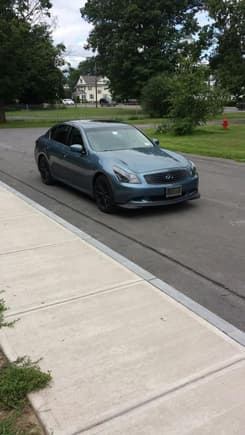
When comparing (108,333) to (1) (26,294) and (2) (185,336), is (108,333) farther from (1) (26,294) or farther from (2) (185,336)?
(1) (26,294)

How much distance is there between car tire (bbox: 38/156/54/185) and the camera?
9.88m

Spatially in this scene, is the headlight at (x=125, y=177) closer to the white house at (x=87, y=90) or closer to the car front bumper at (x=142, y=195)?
the car front bumper at (x=142, y=195)

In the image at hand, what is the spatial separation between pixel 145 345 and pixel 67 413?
35.2 inches

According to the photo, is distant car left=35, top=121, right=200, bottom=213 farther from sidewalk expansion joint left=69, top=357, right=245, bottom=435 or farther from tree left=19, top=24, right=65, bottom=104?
tree left=19, top=24, right=65, bottom=104

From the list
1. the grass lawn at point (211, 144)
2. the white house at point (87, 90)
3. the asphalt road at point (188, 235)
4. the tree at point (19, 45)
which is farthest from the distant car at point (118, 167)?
the white house at point (87, 90)

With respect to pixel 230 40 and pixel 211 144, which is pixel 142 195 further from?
pixel 230 40

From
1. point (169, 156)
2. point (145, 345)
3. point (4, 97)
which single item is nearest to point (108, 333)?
point (145, 345)

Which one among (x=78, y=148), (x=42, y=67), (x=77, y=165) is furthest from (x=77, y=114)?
(x=78, y=148)

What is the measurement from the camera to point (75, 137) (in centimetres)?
867

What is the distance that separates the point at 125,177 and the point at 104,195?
1.95ft

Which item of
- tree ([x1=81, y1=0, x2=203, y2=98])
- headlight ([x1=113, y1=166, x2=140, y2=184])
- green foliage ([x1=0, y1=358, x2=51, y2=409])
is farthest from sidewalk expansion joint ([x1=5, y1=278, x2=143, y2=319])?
tree ([x1=81, y1=0, x2=203, y2=98])

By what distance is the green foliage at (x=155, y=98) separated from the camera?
137ft

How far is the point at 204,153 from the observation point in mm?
15414

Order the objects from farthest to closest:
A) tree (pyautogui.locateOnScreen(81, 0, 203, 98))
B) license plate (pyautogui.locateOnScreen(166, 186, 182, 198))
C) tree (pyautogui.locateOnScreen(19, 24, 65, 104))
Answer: tree (pyautogui.locateOnScreen(81, 0, 203, 98)) → tree (pyautogui.locateOnScreen(19, 24, 65, 104)) → license plate (pyautogui.locateOnScreen(166, 186, 182, 198))
